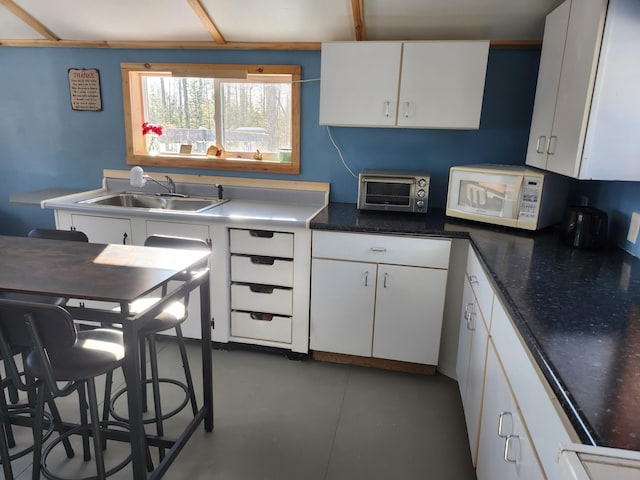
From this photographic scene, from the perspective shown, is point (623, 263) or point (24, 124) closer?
point (623, 263)

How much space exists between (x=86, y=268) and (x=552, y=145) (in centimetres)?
212

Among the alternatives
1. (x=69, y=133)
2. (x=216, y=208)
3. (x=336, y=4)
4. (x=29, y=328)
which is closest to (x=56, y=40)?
A: (x=69, y=133)

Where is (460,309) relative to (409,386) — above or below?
above

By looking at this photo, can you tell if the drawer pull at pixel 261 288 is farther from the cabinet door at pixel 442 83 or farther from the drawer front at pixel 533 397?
the drawer front at pixel 533 397

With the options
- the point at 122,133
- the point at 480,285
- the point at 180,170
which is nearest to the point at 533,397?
the point at 480,285

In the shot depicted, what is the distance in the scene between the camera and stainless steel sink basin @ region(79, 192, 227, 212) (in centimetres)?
314

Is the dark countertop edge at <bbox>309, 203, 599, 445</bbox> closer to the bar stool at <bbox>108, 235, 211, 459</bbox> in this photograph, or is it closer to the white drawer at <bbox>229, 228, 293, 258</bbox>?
the white drawer at <bbox>229, 228, 293, 258</bbox>

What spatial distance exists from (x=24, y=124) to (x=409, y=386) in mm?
3548

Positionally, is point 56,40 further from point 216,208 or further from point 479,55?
point 479,55

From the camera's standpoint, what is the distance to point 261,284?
2.78 m

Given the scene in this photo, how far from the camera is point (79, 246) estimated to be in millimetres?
1960

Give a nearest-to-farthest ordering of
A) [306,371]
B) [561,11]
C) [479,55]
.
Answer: [561,11] → [479,55] → [306,371]

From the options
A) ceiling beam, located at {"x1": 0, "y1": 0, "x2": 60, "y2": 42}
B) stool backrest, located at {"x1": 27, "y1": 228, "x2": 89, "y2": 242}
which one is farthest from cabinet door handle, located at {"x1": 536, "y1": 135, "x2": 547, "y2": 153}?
ceiling beam, located at {"x1": 0, "y1": 0, "x2": 60, "y2": 42}

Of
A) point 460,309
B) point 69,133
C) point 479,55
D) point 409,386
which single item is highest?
point 479,55
